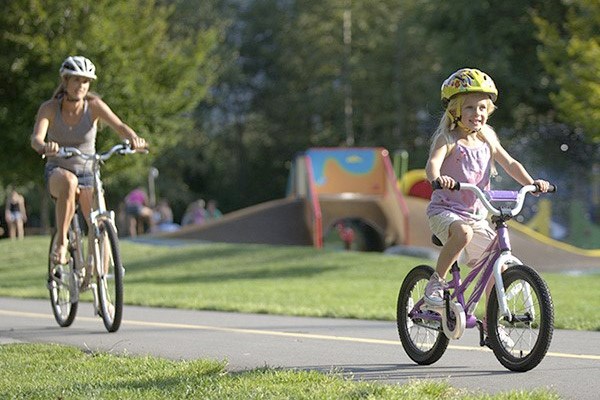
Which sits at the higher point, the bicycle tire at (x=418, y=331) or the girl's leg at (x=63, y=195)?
the girl's leg at (x=63, y=195)

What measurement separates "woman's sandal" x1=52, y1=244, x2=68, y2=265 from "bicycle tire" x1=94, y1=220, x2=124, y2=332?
531 mm

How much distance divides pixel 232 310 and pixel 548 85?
27.7 m

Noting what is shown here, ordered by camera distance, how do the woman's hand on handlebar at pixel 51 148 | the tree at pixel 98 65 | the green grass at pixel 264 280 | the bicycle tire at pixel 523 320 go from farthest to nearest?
1. the tree at pixel 98 65
2. the green grass at pixel 264 280
3. the woman's hand on handlebar at pixel 51 148
4. the bicycle tire at pixel 523 320

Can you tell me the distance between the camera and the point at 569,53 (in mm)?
23547

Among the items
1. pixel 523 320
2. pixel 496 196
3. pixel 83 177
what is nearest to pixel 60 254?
pixel 83 177

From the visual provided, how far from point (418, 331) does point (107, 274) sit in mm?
2957

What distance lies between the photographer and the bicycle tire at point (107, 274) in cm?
905

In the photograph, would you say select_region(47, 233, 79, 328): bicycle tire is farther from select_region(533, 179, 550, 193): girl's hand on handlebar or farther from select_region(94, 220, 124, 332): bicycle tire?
select_region(533, 179, 550, 193): girl's hand on handlebar

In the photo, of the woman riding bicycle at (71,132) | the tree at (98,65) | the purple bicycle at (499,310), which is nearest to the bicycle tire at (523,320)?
the purple bicycle at (499,310)

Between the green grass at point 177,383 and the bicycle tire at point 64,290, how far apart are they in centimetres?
244

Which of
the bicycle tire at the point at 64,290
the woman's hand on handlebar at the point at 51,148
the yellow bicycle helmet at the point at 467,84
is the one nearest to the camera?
the yellow bicycle helmet at the point at 467,84

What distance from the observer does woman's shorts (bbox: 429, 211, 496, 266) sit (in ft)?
23.1

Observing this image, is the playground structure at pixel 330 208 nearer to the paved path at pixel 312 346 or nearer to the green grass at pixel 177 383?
the paved path at pixel 312 346

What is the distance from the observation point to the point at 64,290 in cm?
998
